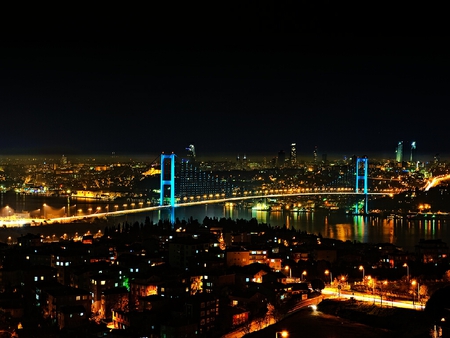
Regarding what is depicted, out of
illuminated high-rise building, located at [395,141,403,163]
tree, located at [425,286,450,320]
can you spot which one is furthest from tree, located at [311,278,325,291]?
illuminated high-rise building, located at [395,141,403,163]

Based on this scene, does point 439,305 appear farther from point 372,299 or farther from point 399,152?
point 399,152

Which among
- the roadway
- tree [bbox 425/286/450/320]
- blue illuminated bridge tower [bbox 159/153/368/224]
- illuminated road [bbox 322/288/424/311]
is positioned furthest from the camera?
blue illuminated bridge tower [bbox 159/153/368/224]

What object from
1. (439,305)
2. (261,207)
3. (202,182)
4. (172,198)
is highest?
(202,182)

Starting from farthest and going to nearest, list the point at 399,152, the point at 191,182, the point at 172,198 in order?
the point at 399,152
the point at 191,182
the point at 172,198

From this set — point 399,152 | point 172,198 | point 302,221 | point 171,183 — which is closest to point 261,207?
point 171,183

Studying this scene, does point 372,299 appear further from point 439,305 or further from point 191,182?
point 191,182

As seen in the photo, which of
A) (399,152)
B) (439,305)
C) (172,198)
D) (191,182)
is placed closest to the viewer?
(439,305)

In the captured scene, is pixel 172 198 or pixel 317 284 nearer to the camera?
pixel 317 284

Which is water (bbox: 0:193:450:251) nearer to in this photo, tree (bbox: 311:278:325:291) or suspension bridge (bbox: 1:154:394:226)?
suspension bridge (bbox: 1:154:394:226)

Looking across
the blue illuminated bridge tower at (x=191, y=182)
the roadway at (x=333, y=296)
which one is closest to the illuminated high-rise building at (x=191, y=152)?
the blue illuminated bridge tower at (x=191, y=182)

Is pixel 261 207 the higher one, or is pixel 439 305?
pixel 261 207

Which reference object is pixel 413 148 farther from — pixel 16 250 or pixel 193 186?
pixel 16 250
